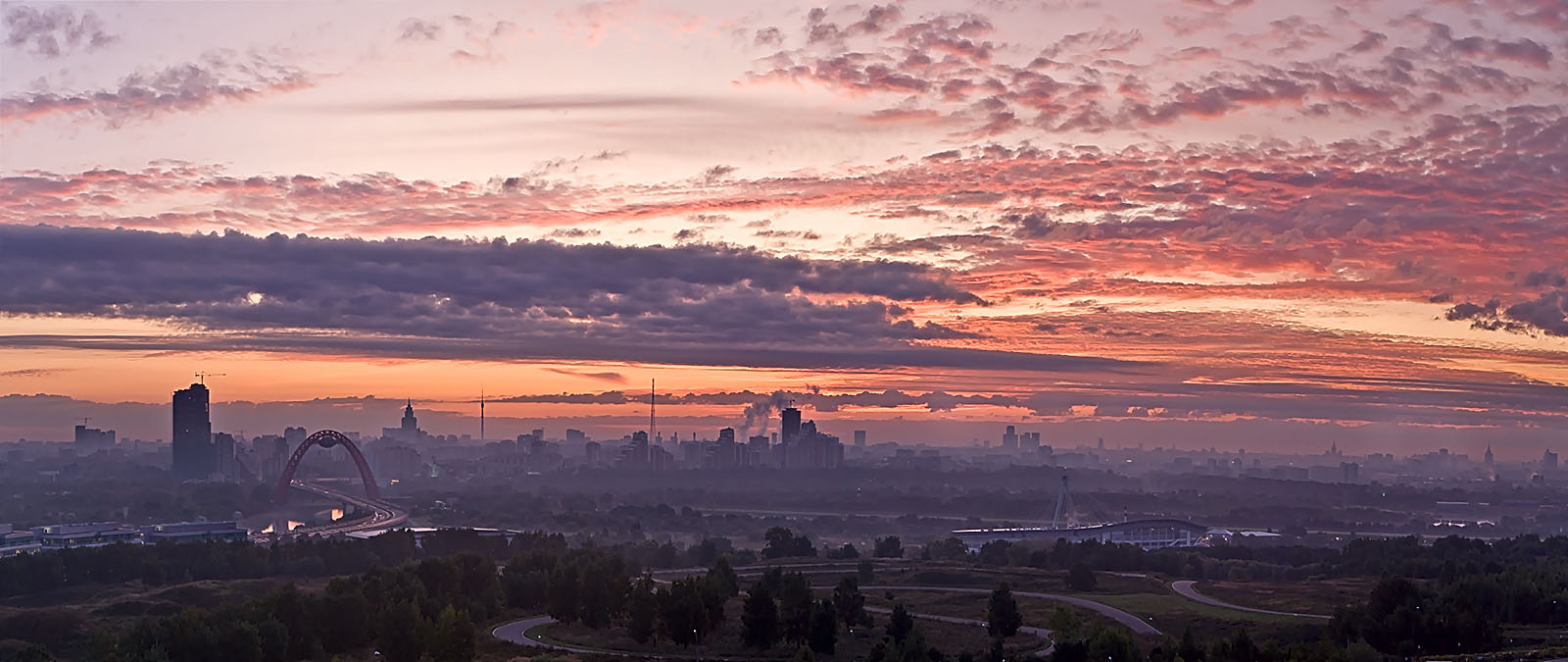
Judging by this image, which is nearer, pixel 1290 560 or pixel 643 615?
pixel 643 615

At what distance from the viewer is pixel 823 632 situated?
7769 cm

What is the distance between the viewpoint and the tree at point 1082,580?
370 feet

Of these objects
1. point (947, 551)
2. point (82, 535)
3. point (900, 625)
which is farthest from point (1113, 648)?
point (82, 535)

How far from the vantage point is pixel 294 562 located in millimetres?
124125

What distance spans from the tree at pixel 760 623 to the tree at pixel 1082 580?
42.1 m

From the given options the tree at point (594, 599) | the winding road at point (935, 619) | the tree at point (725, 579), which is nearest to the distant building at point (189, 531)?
the winding road at point (935, 619)

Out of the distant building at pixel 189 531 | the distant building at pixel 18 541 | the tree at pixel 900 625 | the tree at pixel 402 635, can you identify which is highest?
the tree at pixel 402 635

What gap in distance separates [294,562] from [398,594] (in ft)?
155

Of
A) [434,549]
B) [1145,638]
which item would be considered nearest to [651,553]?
[434,549]

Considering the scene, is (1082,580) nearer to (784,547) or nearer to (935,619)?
(935,619)

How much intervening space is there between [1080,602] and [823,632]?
31264mm

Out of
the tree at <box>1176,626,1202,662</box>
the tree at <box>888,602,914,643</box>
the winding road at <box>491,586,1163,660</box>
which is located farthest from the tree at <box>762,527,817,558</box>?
the tree at <box>1176,626,1202,662</box>

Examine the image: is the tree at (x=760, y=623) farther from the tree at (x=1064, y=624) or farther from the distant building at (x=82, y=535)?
the distant building at (x=82, y=535)

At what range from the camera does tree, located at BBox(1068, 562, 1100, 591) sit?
370ft
